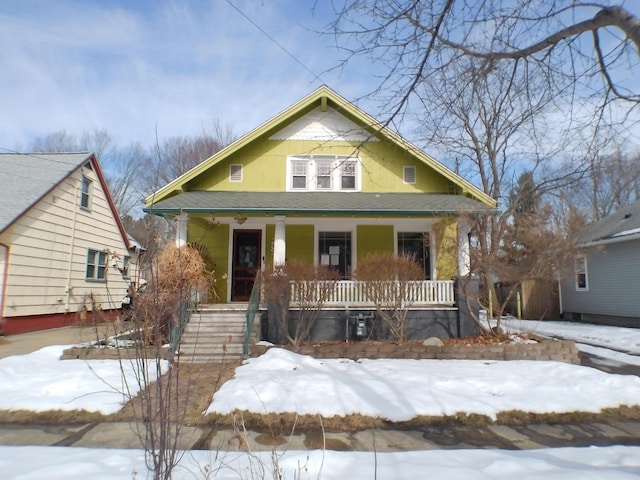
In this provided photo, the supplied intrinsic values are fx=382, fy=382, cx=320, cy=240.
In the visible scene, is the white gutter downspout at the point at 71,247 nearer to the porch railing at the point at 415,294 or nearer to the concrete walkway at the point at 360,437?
the porch railing at the point at 415,294

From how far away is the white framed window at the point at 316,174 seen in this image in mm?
12406

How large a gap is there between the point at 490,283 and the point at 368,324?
3178mm

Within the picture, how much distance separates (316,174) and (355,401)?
8.44m

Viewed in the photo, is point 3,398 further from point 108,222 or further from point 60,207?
point 108,222

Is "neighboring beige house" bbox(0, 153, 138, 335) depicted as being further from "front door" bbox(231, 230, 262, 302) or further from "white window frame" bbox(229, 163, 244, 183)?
"white window frame" bbox(229, 163, 244, 183)

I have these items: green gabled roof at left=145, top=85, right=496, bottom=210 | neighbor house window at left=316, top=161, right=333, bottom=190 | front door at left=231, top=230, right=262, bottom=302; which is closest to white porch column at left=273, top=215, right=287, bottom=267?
front door at left=231, top=230, right=262, bottom=302

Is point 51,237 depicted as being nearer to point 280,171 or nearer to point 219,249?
point 219,249

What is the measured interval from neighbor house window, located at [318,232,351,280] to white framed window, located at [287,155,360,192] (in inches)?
59.4

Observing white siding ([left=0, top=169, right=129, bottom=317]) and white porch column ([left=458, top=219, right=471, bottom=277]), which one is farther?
white siding ([left=0, top=169, right=129, bottom=317])

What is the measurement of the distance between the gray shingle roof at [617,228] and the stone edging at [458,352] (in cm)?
821

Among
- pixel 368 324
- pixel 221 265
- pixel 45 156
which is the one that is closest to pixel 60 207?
pixel 45 156

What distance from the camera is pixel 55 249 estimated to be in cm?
1262

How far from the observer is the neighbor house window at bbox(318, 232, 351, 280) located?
12289mm

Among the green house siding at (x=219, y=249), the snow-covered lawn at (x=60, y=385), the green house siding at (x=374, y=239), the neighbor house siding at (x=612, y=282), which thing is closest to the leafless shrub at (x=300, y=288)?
the snow-covered lawn at (x=60, y=385)
